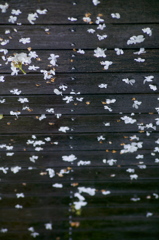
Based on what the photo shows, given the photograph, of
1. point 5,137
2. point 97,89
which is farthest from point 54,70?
point 5,137

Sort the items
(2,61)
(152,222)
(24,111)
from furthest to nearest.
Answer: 1. (152,222)
2. (24,111)
3. (2,61)

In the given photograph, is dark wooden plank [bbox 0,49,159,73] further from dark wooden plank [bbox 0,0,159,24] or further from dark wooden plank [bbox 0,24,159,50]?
dark wooden plank [bbox 0,0,159,24]

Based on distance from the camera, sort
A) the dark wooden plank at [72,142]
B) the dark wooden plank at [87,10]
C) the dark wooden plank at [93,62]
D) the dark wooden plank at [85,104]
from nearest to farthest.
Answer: the dark wooden plank at [87,10], the dark wooden plank at [93,62], the dark wooden plank at [85,104], the dark wooden plank at [72,142]

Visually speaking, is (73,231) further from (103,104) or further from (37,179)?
(103,104)

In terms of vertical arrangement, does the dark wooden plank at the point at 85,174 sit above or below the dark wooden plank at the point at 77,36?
below

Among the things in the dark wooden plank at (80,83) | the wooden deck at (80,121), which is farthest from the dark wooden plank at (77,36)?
the dark wooden plank at (80,83)

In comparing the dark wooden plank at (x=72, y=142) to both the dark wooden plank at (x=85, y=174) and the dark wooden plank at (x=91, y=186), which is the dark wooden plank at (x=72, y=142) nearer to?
the dark wooden plank at (x=85, y=174)
